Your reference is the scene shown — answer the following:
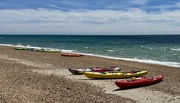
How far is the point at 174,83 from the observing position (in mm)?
19688

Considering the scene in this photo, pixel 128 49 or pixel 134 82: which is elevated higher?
pixel 134 82

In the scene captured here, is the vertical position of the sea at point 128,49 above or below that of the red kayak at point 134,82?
below

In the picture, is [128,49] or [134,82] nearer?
[134,82]

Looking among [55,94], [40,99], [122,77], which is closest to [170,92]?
[122,77]

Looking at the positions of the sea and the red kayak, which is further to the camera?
the sea

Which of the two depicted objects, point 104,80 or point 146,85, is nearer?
point 146,85

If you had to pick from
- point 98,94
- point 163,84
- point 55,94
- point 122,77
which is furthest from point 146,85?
point 55,94

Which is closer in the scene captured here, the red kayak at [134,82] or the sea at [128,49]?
the red kayak at [134,82]

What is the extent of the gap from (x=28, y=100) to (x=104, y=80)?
337 inches

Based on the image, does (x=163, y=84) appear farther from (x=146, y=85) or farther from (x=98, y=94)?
(x=98, y=94)

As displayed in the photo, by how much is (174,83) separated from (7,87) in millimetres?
11361

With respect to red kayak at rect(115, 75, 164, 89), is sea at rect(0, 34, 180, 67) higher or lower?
lower

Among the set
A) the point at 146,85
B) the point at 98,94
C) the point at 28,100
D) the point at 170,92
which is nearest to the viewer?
the point at 28,100

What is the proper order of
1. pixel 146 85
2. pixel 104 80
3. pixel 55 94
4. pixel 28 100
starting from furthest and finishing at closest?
pixel 104 80 < pixel 146 85 < pixel 55 94 < pixel 28 100
